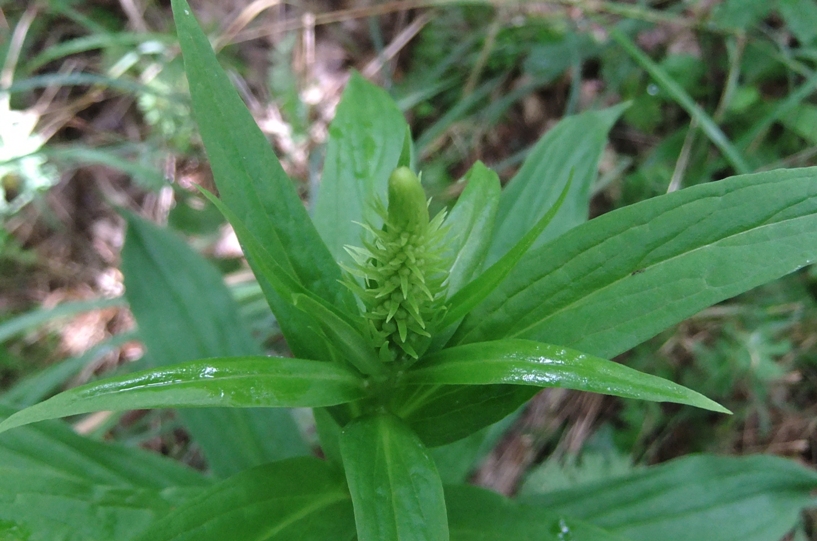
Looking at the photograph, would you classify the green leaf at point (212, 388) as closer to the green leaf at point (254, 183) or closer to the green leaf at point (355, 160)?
the green leaf at point (254, 183)

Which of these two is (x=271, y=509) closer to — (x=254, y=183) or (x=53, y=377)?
(x=254, y=183)

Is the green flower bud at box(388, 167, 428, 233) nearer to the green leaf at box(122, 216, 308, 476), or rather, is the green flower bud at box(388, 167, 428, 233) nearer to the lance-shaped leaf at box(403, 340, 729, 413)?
the lance-shaped leaf at box(403, 340, 729, 413)

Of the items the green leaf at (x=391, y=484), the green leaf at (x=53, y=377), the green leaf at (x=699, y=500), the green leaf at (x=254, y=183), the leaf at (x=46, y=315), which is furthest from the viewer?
the leaf at (x=46, y=315)

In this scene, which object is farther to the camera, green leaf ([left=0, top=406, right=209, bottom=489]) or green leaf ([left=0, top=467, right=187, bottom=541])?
green leaf ([left=0, top=406, right=209, bottom=489])

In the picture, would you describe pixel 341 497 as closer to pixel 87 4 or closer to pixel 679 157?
pixel 679 157

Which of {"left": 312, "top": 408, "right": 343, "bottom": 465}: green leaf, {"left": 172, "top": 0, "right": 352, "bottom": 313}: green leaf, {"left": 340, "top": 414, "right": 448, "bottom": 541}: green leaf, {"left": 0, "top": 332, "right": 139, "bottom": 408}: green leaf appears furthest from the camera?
{"left": 0, "top": 332, "right": 139, "bottom": 408}: green leaf

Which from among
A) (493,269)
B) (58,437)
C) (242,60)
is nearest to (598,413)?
(493,269)

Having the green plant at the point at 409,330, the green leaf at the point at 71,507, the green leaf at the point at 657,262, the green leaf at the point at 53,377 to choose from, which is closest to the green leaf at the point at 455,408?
the green plant at the point at 409,330

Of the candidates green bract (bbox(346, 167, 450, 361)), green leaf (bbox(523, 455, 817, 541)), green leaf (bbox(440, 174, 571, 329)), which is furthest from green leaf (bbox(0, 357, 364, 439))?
green leaf (bbox(523, 455, 817, 541))
